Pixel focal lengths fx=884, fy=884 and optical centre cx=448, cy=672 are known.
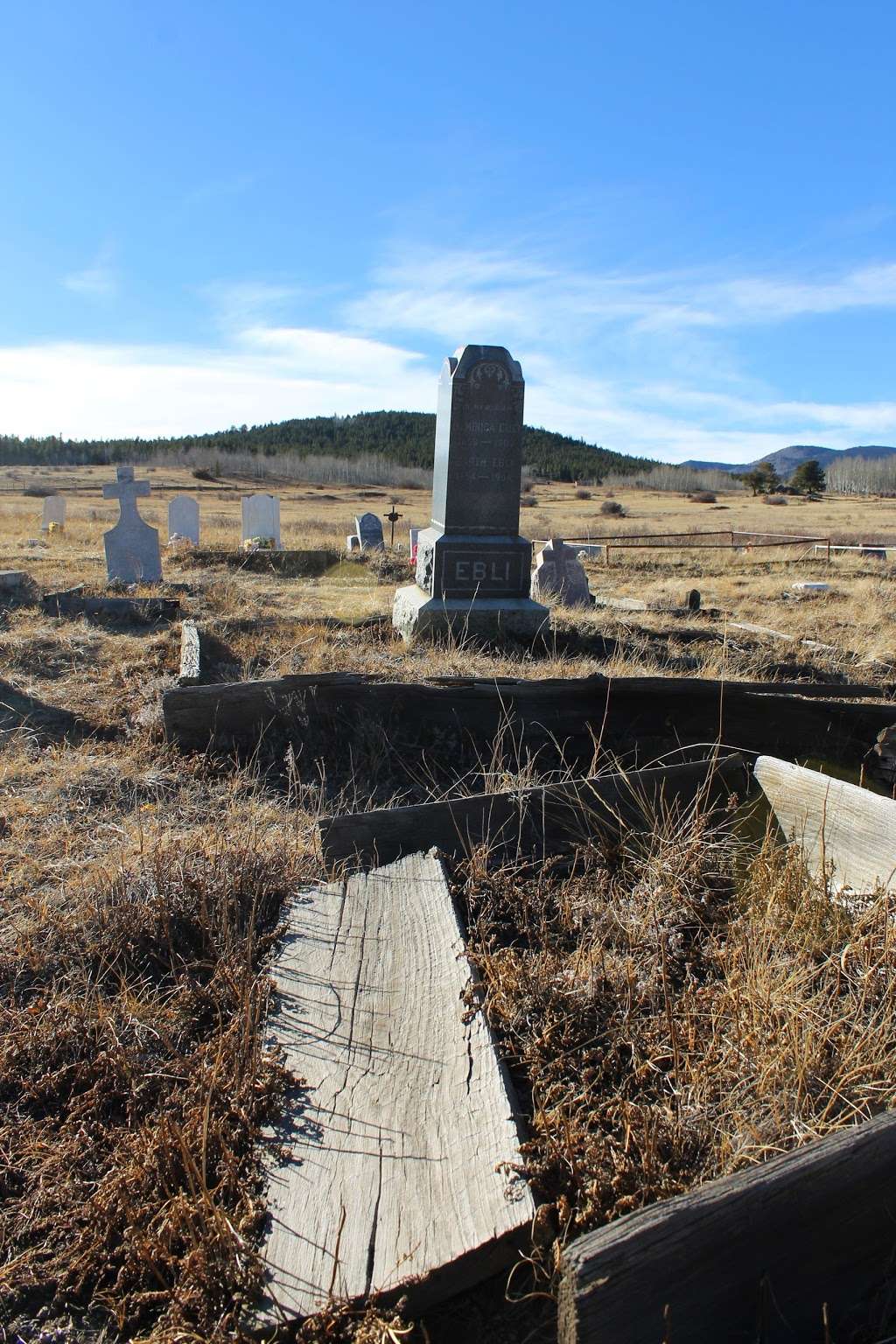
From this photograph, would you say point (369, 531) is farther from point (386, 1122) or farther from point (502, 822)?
point (386, 1122)

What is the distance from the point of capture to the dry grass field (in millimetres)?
1735

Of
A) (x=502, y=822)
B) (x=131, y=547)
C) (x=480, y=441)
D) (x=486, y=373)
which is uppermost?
(x=486, y=373)

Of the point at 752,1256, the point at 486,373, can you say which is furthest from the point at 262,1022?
the point at 486,373

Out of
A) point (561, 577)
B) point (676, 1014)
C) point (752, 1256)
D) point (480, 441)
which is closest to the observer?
point (752, 1256)

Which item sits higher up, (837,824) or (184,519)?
(184,519)

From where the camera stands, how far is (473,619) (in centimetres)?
916

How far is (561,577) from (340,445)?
413 feet

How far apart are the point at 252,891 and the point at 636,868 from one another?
54.7 inches

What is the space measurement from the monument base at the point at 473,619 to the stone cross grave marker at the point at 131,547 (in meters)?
5.55

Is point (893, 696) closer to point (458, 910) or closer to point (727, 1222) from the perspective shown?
point (458, 910)

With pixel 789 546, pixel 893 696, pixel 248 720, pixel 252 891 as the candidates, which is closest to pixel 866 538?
pixel 789 546

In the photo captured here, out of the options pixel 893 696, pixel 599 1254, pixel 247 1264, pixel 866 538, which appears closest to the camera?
pixel 599 1254

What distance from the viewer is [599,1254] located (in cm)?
134

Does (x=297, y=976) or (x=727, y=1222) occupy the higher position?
(x=727, y=1222)
